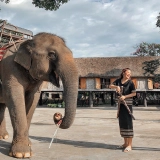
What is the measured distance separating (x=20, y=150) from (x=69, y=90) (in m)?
1.50

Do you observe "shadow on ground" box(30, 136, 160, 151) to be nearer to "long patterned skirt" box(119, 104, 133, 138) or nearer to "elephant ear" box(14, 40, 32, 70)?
"long patterned skirt" box(119, 104, 133, 138)

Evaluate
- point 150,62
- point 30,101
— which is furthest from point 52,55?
point 150,62

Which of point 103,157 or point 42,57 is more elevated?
point 42,57

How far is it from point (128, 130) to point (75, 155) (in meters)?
1.26

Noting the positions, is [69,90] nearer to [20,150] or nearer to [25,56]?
[25,56]

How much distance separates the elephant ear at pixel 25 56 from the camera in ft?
16.3

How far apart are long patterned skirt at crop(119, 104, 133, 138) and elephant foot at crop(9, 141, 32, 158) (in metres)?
2.01

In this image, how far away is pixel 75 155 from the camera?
5254 mm

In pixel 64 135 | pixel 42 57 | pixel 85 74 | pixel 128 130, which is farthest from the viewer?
pixel 85 74

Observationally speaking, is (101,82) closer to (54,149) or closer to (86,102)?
→ (86,102)

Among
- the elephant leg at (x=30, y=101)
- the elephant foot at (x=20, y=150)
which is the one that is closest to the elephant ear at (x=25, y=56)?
the elephant leg at (x=30, y=101)

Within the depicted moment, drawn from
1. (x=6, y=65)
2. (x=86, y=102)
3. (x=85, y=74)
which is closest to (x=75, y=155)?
(x=6, y=65)

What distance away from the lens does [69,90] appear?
445cm

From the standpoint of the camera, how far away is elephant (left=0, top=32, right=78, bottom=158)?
14.7 ft
